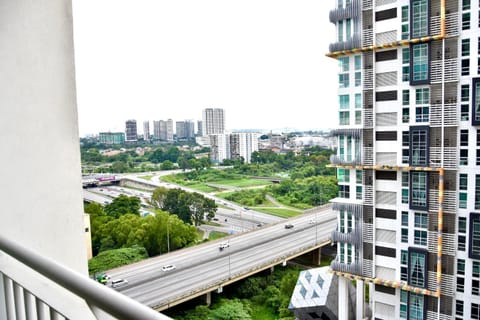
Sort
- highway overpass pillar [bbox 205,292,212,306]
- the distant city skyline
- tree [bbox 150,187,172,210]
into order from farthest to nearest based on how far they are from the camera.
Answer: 1. highway overpass pillar [bbox 205,292,212,306]
2. tree [bbox 150,187,172,210]
3. the distant city skyline

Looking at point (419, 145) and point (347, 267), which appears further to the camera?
point (347, 267)

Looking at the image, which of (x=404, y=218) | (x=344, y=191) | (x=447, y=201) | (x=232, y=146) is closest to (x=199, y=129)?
(x=232, y=146)

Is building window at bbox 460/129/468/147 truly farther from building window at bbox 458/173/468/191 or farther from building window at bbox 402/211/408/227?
building window at bbox 402/211/408/227

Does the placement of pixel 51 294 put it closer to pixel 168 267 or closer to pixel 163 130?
pixel 163 130

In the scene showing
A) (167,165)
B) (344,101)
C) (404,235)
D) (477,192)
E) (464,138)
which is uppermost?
(344,101)

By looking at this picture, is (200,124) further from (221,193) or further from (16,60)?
(16,60)

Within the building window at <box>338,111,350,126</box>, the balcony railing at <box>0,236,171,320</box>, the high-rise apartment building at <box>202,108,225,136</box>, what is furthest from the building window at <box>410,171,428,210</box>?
the balcony railing at <box>0,236,171,320</box>

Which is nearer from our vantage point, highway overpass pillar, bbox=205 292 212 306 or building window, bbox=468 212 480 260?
building window, bbox=468 212 480 260
